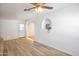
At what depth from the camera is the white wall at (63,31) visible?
2.00m

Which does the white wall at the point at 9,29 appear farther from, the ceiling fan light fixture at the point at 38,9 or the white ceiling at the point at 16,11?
the ceiling fan light fixture at the point at 38,9

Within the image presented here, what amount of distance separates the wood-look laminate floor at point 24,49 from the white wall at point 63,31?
0.07m

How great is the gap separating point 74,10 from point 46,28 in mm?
472

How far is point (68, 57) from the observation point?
2035 mm

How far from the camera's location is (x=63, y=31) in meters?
2.02

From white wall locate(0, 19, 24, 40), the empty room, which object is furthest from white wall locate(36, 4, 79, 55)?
white wall locate(0, 19, 24, 40)

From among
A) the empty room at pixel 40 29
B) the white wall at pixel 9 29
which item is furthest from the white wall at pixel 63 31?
the white wall at pixel 9 29

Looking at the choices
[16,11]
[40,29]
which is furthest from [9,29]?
[40,29]

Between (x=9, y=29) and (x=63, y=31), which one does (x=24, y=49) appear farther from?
(x=63, y=31)

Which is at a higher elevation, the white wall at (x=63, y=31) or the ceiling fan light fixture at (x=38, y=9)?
the ceiling fan light fixture at (x=38, y=9)

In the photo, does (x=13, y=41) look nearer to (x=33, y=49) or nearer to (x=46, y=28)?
(x=33, y=49)

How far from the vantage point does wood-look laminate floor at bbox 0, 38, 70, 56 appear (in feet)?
6.54

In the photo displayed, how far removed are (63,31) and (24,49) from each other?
2.01 feet

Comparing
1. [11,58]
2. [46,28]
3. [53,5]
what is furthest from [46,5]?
[11,58]
